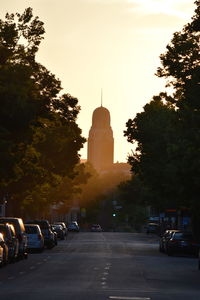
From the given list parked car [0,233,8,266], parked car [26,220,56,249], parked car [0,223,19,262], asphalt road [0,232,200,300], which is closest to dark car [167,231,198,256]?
parked car [26,220,56,249]

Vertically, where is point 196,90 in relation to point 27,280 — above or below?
above

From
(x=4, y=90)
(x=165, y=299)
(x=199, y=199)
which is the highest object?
(x=4, y=90)

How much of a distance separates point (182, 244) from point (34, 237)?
29.3 feet

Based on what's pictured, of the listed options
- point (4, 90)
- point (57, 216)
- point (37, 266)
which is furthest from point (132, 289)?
point (57, 216)

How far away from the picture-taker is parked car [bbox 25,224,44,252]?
5962 centimetres

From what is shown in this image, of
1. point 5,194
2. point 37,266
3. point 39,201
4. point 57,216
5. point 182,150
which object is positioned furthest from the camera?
point 57,216

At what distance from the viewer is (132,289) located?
92.9ft

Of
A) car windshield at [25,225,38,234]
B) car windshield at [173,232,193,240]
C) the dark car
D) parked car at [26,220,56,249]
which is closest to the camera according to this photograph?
car windshield at [25,225,38,234]

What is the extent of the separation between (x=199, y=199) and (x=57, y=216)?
142 metres

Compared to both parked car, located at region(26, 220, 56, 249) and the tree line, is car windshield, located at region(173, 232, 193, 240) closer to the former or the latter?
the tree line

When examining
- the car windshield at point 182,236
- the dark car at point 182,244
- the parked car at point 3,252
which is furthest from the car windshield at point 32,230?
the parked car at point 3,252

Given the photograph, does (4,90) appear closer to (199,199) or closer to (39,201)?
(199,199)

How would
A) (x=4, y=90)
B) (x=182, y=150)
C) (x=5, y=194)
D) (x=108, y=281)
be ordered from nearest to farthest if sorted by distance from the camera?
(x=108, y=281)
(x=4, y=90)
(x=182, y=150)
(x=5, y=194)

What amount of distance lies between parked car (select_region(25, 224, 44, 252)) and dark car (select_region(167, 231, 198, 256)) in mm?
7866
